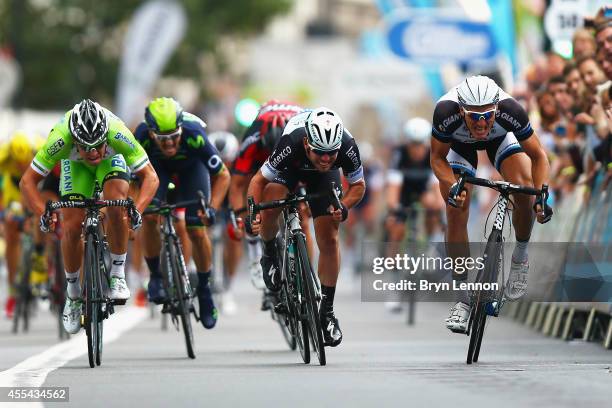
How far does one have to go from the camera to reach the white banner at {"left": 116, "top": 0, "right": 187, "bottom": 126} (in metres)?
38.7

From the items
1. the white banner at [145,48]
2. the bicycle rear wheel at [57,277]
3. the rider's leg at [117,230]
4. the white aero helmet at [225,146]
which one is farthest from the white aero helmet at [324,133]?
the white banner at [145,48]

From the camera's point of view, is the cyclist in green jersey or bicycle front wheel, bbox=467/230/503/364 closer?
bicycle front wheel, bbox=467/230/503/364

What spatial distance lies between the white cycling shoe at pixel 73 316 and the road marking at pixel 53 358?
0.82 ft

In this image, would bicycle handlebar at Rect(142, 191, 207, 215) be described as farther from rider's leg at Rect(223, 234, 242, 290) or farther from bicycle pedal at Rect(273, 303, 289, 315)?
rider's leg at Rect(223, 234, 242, 290)

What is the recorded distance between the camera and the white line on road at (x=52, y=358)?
10.9 metres

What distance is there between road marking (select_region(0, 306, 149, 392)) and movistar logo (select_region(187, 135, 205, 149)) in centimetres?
184

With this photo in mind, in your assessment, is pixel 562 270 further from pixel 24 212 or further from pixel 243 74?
pixel 243 74

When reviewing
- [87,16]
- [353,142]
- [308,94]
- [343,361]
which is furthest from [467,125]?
[308,94]

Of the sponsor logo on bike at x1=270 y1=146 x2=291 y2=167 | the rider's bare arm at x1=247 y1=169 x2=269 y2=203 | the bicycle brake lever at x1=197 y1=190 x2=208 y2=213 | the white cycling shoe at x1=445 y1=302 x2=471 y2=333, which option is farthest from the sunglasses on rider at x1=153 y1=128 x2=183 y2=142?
the white cycling shoe at x1=445 y1=302 x2=471 y2=333

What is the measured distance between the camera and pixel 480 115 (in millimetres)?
11758

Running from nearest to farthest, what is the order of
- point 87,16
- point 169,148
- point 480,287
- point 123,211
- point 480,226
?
1. point 480,287
2. point 123,211
3. point 169,148
4. point 480,226
5. point 87,16

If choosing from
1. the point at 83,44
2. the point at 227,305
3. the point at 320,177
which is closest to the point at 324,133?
the point at 320,177

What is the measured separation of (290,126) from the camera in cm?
1249

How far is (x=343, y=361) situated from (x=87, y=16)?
169 ft
